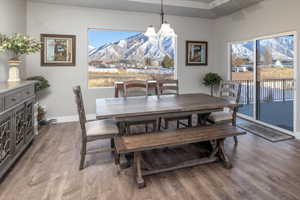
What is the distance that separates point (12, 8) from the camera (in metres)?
3.51

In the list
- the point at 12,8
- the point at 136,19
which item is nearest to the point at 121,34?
the point at 136,19

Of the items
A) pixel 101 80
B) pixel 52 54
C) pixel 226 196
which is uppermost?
pixel 52 54

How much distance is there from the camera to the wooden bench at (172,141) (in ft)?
6.94

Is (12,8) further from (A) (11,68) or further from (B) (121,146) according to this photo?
(B) (121,146)

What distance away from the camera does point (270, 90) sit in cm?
424

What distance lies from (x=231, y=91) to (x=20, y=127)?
341 centimetres

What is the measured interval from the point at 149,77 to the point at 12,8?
3.32 meters

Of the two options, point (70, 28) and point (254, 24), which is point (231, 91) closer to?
point (254, 24)

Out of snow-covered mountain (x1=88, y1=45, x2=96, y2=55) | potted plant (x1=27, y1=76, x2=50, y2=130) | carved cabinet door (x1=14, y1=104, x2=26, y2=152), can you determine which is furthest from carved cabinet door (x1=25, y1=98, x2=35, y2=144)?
snow-covered mountain (x1=88, y1=45, x2=96, y2=55)

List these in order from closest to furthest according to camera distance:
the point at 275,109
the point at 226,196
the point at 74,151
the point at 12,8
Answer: the point at 226,196, the point at 74,151, the point at 12,8, the point at 275,109

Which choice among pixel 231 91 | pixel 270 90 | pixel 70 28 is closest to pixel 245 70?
pixel 270 90

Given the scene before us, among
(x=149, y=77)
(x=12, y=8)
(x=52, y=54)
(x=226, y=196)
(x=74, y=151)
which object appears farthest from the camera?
(x=149, y=77)

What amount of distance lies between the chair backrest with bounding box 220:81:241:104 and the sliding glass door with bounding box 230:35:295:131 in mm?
1283

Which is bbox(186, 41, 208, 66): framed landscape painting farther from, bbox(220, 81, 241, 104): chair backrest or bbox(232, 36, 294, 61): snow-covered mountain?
bbox(220, 81, 241, 104): chair backrest
